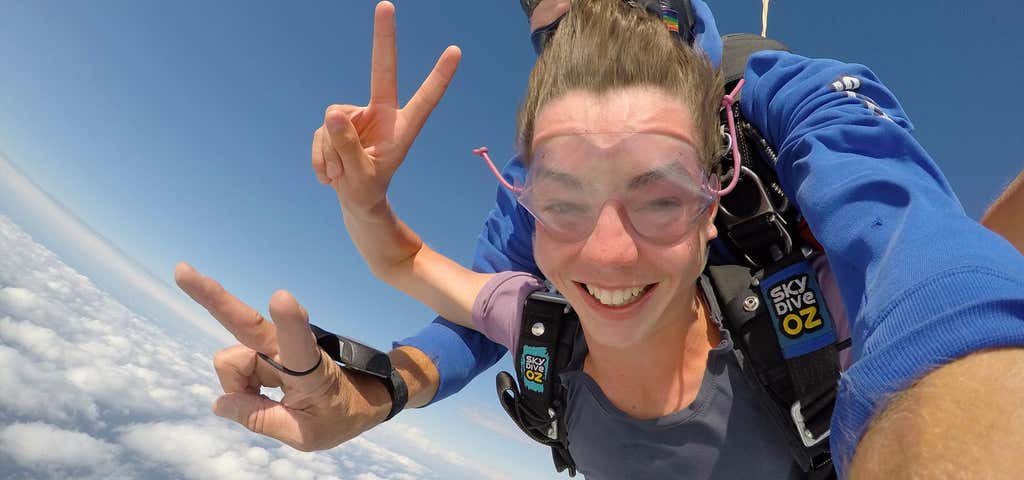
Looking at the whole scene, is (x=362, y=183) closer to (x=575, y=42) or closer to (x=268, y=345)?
(x=268, y=345)

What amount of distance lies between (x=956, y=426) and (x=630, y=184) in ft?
3.07

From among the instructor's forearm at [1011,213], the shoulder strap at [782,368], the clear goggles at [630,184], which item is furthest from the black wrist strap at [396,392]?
the instructor's forearm at [1011,213]

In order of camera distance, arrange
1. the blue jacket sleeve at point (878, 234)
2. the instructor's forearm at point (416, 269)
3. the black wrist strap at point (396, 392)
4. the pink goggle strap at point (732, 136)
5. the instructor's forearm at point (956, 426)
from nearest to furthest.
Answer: the instructor's forearm at point (956, 426)
the blue jacket sleeve at point (878, 234)
the pink goggle strap at point (732, 136)
the black wrist strap at point (396, 392)
the instructor's forearm at point (416, 269)

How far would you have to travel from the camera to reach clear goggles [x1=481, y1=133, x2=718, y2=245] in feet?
4.48

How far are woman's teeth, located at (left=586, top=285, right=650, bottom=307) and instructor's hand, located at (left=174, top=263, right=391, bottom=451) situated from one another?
87cm

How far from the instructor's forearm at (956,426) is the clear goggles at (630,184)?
2.65 feet

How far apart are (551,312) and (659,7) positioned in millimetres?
1154

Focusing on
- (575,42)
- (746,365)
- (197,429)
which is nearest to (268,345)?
(575,42)

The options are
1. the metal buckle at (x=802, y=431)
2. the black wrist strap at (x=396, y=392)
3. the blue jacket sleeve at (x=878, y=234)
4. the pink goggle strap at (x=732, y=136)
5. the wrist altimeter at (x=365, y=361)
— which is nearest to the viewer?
the blue jacket sleeve at (x=878, y=234)

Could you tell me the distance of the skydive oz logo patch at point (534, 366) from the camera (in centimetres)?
177

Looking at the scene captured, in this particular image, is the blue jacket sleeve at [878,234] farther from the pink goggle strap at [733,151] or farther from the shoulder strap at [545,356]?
the shoulder strap at [545,356]

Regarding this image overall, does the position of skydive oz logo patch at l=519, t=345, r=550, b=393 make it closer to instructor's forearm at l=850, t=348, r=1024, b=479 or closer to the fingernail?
the fingernail

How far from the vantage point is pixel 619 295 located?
54.9 inches

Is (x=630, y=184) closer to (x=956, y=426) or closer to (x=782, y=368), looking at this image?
(x=782, y=368)
